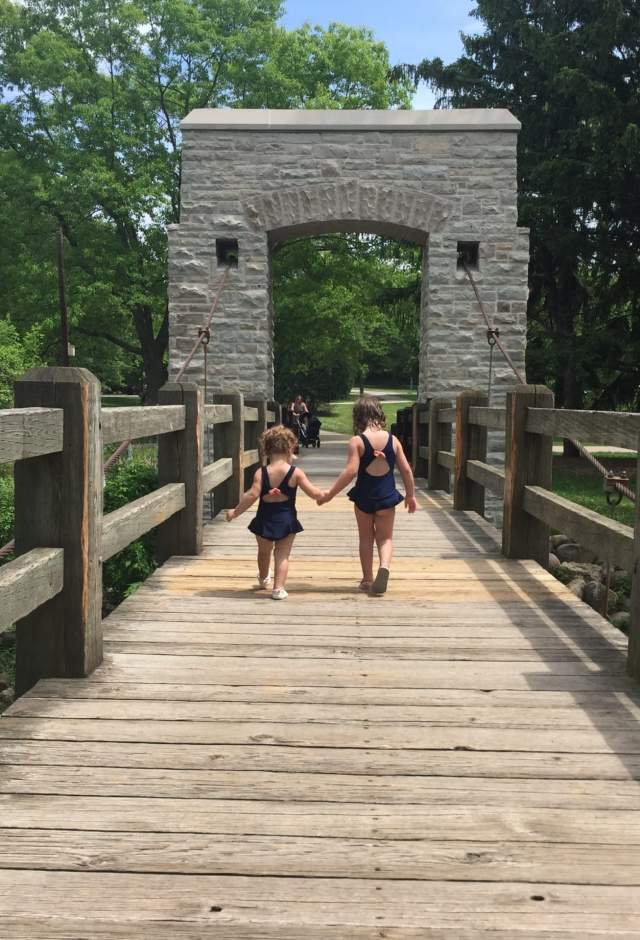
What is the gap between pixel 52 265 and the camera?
22.8 metres

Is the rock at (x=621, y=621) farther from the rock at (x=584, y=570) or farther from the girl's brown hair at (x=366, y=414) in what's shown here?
the girl's brown hair at (x=366, y=414)

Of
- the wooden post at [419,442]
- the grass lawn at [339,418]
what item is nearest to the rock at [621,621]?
the wooden post at [419,442]

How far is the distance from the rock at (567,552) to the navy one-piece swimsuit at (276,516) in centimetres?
724

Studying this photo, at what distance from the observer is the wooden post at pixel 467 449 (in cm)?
754

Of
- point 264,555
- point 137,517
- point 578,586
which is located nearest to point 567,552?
point 578,586

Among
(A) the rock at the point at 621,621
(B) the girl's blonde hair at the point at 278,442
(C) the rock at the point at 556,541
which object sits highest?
(B) the girl's blonde hair at the point at 278,442

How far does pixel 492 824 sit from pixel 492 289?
9836 millimetres

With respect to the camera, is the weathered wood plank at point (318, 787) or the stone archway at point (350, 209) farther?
the stone archway at point (350, 209)

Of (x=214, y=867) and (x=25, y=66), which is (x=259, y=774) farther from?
(x=25, y=66)

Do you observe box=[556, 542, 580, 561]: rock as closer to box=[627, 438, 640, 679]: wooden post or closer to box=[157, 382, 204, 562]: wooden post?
box=[157, 382, 204, 562]: wooden post

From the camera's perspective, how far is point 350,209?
11.1m

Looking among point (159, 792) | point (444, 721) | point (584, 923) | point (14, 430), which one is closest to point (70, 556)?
point (14, 430)

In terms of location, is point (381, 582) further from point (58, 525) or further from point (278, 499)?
point (58, 525)

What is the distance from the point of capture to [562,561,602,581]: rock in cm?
1001
